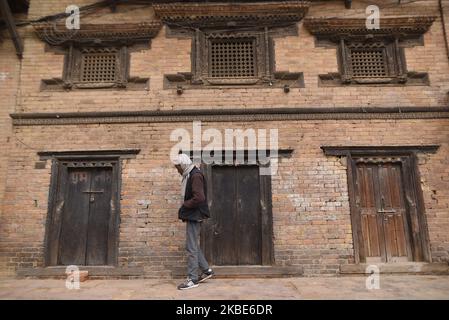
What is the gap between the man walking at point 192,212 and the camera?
17.8ft

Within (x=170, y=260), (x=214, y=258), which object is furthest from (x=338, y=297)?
(x=170, y=260)

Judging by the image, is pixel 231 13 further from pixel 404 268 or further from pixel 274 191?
pixel 404 268

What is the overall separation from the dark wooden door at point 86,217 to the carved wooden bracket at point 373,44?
16.1 feet

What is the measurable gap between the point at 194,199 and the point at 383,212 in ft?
12.5

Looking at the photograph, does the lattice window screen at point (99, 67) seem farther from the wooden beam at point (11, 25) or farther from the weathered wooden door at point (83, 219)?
the weathered wooden door at point (83, 219)

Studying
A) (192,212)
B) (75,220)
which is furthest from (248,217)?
(75,220)

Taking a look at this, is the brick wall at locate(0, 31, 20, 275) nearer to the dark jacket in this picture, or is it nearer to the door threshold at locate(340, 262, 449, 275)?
the dark jacket

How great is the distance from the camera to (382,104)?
7211 mm

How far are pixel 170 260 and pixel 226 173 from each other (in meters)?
1.93

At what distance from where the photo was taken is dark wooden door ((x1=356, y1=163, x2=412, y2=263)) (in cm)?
679

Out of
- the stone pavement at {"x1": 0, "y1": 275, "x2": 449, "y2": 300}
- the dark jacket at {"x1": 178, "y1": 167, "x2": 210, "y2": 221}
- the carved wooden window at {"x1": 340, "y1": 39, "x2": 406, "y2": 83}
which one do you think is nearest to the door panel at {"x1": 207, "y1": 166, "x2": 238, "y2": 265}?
the stone pavement at {"x1": 0, "y1": 275, "x2": 449, "y2": 300}

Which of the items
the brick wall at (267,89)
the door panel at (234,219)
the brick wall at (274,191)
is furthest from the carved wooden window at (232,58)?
the door panel at (234,219)

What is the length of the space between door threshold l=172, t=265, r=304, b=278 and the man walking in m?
0.89

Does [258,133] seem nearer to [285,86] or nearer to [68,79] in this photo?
[285,86]
